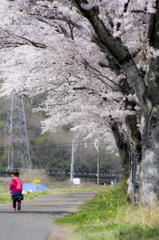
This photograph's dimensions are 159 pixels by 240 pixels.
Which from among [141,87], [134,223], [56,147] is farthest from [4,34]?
[56,147]

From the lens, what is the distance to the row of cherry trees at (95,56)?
334 inches

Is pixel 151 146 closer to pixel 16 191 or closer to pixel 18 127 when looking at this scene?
pixel 16 191

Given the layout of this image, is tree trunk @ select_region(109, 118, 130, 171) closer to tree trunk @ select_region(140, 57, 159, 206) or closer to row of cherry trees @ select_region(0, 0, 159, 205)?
row of cherry trees @ select_region(0, 0, 159, 205)

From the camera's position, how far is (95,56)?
1237cm

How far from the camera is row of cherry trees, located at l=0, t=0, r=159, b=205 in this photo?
8477mm

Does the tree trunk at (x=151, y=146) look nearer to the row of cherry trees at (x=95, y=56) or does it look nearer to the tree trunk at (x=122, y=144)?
the row of cherry trees at (x=95, y=56)

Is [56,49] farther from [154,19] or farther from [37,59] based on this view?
[154,19]

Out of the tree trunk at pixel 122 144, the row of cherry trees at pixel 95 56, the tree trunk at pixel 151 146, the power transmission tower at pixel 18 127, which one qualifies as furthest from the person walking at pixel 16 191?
the power transmission tower at pixel 18 127

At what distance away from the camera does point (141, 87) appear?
878cm

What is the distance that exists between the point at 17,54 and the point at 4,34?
2.77 metres

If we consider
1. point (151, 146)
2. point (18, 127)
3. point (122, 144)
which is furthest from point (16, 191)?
point (18, 127)

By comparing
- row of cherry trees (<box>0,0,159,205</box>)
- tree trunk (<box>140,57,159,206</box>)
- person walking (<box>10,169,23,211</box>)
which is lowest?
person walking (<box>10,169,23,211</box>)

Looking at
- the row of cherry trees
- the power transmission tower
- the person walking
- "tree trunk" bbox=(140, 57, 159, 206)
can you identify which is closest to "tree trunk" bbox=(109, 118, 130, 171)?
the row of cherry trees

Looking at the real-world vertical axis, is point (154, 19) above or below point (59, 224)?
above
